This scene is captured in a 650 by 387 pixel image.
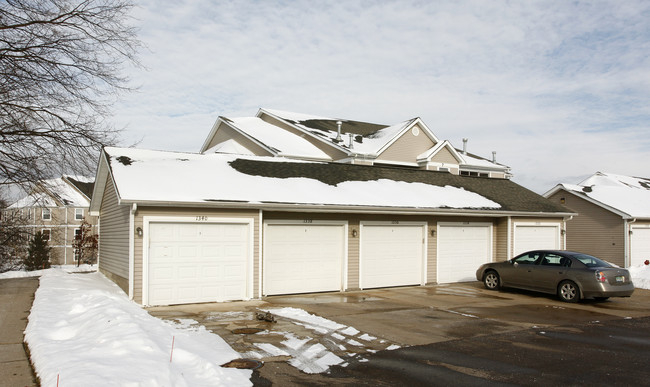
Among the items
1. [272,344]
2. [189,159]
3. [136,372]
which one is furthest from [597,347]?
[189,159]

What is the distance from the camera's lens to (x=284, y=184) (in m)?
16.1

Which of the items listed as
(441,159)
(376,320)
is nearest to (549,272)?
(376,320)

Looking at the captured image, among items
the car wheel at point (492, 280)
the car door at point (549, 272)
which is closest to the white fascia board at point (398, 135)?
the car wheel at point (492, 280)

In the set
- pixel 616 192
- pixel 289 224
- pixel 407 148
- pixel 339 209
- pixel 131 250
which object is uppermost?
pixel 407 148

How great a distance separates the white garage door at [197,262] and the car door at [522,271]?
27.7ft

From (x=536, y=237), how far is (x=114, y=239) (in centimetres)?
1605

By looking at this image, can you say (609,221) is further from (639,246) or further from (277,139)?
(277,139)

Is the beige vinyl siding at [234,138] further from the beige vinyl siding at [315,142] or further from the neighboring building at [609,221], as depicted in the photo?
the neighboring building at [609,221]

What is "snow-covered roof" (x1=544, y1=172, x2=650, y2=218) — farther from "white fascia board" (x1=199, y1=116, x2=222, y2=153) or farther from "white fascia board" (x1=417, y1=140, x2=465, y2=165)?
"white fascia board" (x1=199, y1=116, x2=222, y2=153)

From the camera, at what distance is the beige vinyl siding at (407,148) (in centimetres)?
2678

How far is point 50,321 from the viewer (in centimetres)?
960

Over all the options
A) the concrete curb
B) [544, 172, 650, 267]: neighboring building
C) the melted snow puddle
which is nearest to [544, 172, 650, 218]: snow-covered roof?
[544, 172, 650, 267]: neighboring building

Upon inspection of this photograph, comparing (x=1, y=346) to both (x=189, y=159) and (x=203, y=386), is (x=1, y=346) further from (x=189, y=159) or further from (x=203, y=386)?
(x=189, y=159)

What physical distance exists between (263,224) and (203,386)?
28.2 feet
